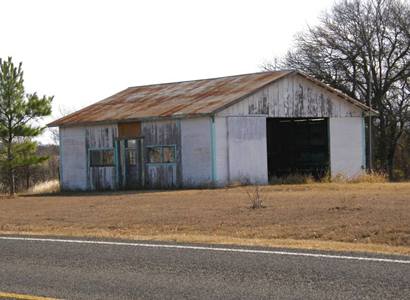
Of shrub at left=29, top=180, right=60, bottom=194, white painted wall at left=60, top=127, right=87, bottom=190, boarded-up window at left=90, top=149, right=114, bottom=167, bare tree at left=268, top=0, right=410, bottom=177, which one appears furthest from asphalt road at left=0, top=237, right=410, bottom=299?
bare tree at left=268, top=0, right=410, bottom=177

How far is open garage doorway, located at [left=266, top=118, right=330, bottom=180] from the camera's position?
3666 cm

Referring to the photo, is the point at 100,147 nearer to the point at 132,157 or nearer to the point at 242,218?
the point at 132,157

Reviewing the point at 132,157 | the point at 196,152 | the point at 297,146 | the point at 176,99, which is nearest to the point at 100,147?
the point at 132,157

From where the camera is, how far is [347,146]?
36.0 meters

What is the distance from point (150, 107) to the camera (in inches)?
1388

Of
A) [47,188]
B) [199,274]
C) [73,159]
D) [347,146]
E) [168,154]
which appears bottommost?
[47,188]

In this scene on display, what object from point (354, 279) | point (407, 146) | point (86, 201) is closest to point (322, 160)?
point (86, 201)

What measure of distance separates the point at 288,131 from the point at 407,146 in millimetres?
21123

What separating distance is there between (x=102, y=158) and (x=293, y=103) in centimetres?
913

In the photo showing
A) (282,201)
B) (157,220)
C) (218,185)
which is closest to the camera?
(157,220)

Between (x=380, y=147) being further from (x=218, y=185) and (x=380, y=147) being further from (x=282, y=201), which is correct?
(x=282, y=201)

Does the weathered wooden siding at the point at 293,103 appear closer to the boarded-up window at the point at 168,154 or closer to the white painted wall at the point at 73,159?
the boarded-up window at the point at 168,154

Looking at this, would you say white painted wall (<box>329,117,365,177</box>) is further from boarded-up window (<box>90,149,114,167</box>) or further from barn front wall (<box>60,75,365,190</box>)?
boarded-up window (<box>90,149,114,167</box>)

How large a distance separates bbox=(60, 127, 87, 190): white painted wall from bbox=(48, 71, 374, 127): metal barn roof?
1.93 ft
